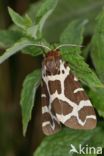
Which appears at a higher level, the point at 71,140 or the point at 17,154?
the point at 71,140

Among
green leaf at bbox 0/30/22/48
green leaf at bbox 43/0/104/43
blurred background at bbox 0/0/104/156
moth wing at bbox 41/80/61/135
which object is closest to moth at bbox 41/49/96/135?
moth wing at bbox 41/80/61/135

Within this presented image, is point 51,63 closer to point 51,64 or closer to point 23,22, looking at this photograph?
point 51,64

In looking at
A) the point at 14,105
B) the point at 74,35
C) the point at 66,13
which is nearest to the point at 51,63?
the point at 74,35

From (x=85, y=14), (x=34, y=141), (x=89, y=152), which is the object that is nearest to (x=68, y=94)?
(x=89, y=152)

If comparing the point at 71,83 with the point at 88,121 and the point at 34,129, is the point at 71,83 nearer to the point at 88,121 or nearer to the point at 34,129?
the point at 88,121

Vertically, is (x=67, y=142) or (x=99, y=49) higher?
(x=99, y=49)

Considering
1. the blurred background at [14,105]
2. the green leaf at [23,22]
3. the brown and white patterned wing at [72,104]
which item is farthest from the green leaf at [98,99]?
the blurred background at [14,105]

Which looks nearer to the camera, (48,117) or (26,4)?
(48,117)
